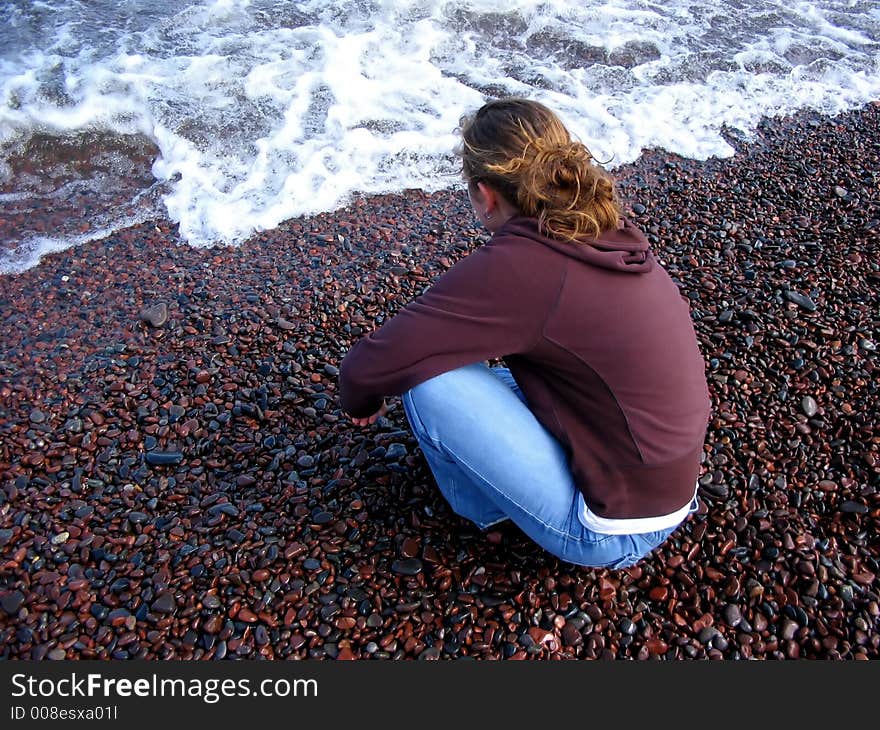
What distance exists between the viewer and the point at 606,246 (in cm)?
254

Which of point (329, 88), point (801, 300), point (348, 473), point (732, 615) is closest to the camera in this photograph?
point (732, 615)

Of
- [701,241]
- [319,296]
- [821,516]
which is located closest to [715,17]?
[701,241]

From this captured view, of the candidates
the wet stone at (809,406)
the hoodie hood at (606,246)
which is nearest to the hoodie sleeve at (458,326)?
the hoodie hood at (606,246)

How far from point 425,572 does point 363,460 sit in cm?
75

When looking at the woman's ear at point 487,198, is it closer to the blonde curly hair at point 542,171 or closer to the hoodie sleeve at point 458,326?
the blonde curly hair at point 542,171

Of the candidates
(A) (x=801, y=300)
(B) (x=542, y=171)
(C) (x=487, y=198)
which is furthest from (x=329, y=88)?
A: (B) (x=542, y=171)

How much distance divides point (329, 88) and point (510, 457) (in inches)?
251

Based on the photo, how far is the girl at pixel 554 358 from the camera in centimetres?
248

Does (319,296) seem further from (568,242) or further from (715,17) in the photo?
(715,17)

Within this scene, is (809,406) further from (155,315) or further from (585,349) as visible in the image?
(155,315)

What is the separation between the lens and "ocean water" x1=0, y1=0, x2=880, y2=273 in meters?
6.52

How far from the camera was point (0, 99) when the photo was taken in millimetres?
7895

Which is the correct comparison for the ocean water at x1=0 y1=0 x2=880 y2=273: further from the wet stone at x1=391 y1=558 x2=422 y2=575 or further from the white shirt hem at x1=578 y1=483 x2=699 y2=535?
the white shirt hem at x1=578 y1=483 x2=699 y2=535

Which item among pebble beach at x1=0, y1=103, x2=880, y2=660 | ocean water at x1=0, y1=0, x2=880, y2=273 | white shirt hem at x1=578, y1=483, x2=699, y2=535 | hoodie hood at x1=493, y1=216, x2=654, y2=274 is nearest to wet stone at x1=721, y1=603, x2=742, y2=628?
pebble beach at x1=0, y1=103, x2=880, y2=660
